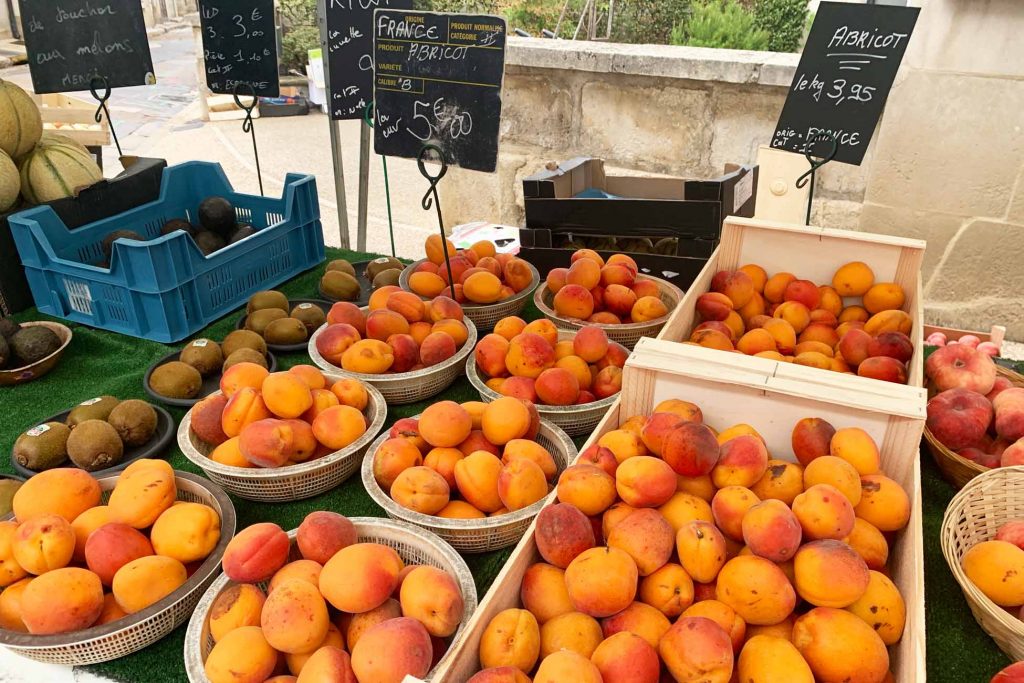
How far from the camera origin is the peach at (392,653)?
0.86 metres

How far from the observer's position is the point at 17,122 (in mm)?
2326

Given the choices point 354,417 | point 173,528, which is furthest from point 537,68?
point 173,528

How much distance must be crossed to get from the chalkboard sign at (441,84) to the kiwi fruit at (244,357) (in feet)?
2.13

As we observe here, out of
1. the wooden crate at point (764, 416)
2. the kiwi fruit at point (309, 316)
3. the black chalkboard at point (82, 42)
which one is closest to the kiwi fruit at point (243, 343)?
the kiwi fruit at point (309, 316)

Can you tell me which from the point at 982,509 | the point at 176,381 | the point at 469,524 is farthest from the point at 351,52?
the point at 982,509

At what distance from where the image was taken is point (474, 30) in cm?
182

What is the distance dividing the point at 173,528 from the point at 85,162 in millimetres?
1883

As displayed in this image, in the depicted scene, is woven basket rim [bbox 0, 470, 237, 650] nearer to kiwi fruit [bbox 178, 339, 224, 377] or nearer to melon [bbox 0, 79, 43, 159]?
kiwi fruit [bbox 178, 339, 224, 377]

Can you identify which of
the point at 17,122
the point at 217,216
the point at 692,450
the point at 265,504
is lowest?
the point at 265,504

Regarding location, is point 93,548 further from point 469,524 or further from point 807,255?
point 807,255

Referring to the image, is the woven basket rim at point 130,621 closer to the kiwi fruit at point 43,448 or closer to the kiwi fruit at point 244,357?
the kiwi fruit at point 43,448

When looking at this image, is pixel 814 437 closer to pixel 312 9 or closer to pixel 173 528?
pixel 173 528

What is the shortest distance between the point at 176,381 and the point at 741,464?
4.50 ft

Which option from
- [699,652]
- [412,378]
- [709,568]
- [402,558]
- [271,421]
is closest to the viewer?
[699,652]
